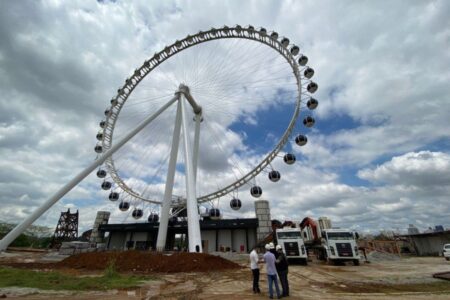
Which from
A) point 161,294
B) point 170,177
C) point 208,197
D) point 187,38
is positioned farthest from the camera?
point 208,197

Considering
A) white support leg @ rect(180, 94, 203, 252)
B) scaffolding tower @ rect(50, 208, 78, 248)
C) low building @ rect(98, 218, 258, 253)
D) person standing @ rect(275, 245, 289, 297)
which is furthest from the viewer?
scaffolding tower @ rect(50, 208, 78, 248)

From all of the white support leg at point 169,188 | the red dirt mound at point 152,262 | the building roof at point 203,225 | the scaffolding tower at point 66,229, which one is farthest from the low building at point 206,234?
the scaffolding tower at point 66,229

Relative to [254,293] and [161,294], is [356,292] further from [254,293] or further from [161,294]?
[161,294]

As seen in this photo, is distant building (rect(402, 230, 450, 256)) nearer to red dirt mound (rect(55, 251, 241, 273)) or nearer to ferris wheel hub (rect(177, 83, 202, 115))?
red dirt mound (rect(55, 251, 241, 273))

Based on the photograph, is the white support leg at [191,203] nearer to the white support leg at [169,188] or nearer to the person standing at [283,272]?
the white support leg at [169,188]

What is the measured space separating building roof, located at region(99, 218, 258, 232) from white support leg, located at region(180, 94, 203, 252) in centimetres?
1968

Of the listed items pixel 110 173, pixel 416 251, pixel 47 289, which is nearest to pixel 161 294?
pixel 47 289

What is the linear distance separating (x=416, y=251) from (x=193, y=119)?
51.6m

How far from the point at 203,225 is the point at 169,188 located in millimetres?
14938

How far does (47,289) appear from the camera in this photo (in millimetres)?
9883

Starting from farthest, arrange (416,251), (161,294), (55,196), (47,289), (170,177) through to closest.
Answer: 1. (416,251)
2. (170,177)
3. (55,196)
4. (47,289)
5. (161,294)

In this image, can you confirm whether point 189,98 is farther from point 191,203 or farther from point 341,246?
→ point 341,246

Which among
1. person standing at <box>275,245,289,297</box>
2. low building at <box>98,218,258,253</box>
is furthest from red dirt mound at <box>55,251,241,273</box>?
low building at <box>98,218,258,253</box>

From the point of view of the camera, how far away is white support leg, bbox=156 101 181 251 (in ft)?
94.1
